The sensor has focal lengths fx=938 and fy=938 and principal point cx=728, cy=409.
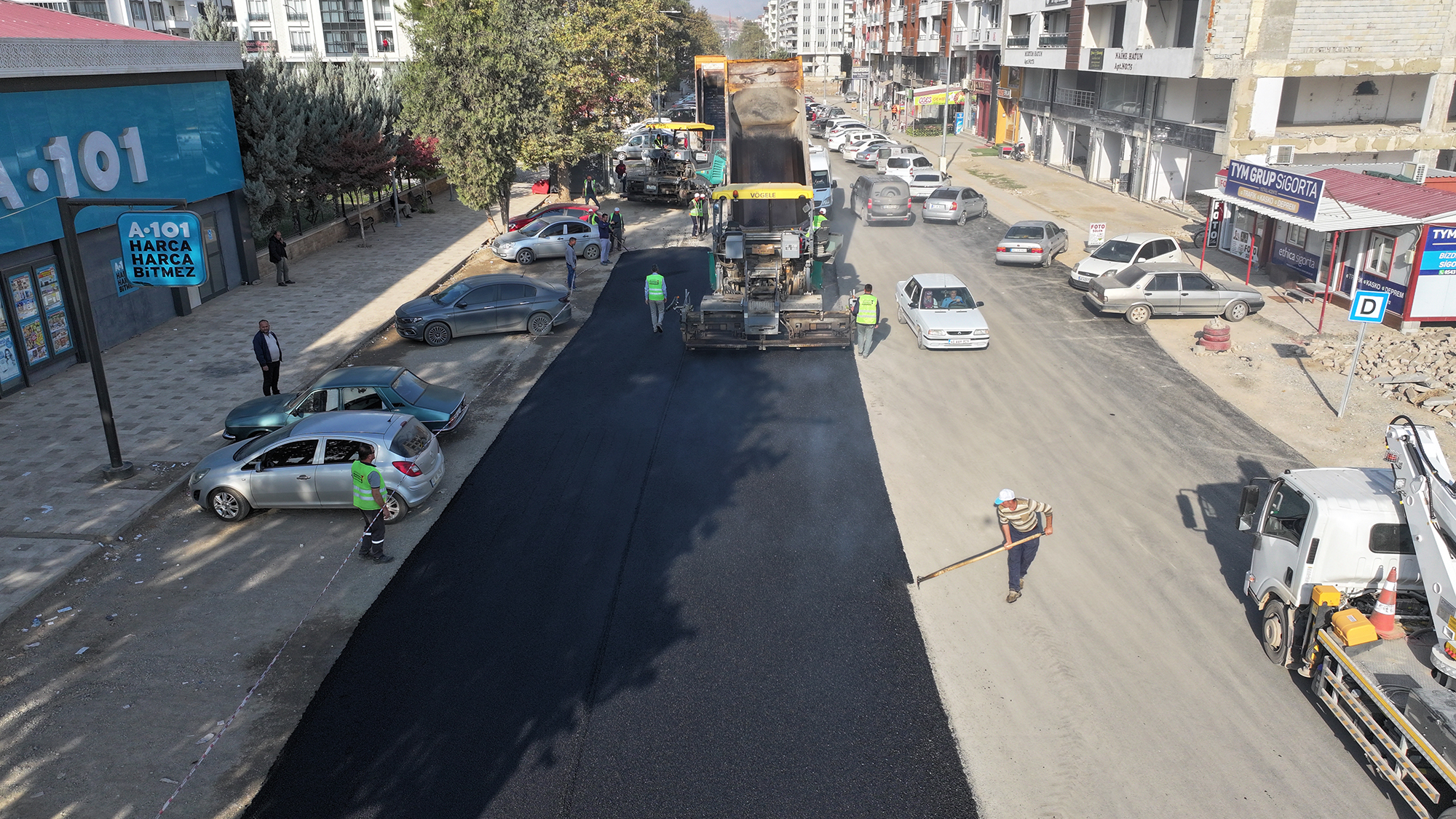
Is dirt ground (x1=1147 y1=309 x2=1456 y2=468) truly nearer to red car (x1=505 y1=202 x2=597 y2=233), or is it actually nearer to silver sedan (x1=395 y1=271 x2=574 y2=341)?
silver sedan (x1=395 y1=271 x2=574 y2=341)

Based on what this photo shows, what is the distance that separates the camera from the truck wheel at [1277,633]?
10.4 meters

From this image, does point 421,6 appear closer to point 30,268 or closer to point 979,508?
point 30,268

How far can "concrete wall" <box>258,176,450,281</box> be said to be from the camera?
30.8m

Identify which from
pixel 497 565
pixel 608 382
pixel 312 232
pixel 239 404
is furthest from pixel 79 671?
pixel 312 232

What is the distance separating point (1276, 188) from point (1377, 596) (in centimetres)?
1975

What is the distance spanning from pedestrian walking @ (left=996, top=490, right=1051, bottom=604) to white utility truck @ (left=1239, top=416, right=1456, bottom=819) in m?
2.34

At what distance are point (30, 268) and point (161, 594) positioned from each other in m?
12.1

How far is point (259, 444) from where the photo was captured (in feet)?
48.6

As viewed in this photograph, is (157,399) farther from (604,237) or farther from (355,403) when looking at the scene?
(604,237)

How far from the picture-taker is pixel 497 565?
13.1m

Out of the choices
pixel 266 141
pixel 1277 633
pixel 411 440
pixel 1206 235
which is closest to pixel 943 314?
pixel 1206 235

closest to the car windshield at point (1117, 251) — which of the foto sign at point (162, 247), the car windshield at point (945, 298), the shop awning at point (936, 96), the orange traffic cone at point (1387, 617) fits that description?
the car windshield at point (945, 298)

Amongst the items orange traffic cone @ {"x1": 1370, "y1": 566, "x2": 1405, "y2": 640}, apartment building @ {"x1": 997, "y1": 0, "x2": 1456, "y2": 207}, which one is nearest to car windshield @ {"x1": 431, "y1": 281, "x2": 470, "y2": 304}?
orange traffic cone @ {"x1": 1370, "y1": 566, "x2": 1405, "y2": 640}

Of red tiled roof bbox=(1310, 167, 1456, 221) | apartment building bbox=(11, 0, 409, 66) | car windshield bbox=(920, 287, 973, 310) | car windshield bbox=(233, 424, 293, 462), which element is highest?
apartment building bbox=(11, 0, 409, 66)
